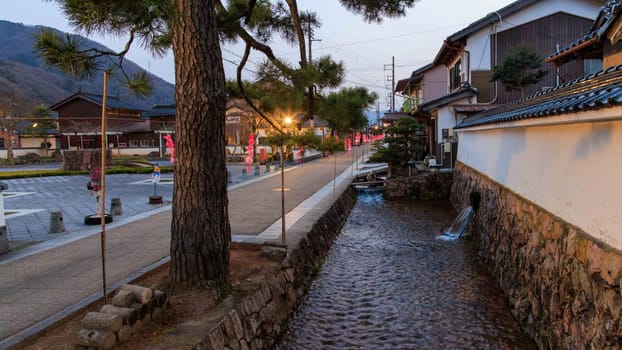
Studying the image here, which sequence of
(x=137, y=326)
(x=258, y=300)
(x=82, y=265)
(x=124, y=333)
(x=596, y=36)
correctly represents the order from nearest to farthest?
(x=124, y=333) → (x=137, y=326) → (x=258, y=300) → (x=82, y=265) → (x=596, y=36)

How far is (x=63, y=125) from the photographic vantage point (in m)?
35.8

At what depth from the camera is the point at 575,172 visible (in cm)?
465

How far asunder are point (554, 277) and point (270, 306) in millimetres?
3596

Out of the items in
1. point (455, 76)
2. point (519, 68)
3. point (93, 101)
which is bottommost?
point (519, 68)

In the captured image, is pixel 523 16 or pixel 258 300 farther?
pixel 523 16

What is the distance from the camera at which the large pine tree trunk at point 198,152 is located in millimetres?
4832

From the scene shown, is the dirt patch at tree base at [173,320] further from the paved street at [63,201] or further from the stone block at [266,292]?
the paved street at [63,201]

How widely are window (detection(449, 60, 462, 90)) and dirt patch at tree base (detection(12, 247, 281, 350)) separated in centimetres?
1861

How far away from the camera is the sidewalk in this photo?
177 inches

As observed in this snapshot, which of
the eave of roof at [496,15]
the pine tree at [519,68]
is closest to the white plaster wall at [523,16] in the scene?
the eave of roof at [496,15]

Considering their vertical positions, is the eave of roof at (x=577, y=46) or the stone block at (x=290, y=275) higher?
the eave of roof at (x=577, y=46)

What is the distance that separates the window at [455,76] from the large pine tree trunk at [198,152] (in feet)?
60.8

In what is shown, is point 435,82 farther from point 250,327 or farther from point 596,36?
point 250,327

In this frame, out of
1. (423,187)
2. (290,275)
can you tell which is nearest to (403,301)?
(290,275)
